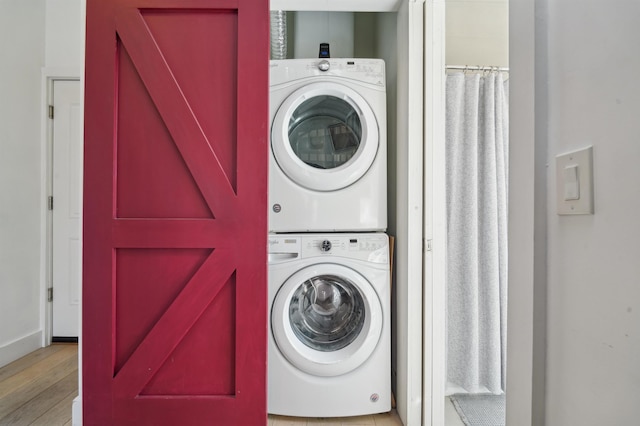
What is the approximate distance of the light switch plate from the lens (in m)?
0.56

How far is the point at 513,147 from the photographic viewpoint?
2.47 feet

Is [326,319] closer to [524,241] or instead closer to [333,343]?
[333,343]

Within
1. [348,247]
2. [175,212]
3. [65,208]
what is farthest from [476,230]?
[65,208]

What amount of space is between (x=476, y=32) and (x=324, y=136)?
118 centimetres

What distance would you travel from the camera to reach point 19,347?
7.75 feet

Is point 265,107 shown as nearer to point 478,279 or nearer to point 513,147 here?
point 513,147

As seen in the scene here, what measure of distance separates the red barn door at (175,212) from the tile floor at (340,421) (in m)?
0.35

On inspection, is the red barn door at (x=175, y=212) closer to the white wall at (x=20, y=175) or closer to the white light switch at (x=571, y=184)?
the white light switch at (x=571, y=184)

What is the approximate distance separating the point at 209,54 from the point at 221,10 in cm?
18

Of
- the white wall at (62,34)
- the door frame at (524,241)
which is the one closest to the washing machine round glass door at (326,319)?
the door frame at (524,241)

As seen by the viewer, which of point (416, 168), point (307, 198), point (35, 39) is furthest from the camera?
point (35, 39)

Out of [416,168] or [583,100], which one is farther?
[416,168]

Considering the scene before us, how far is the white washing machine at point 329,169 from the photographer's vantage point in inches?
68.2

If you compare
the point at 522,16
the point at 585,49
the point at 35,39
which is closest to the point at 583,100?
the point at 585,49
